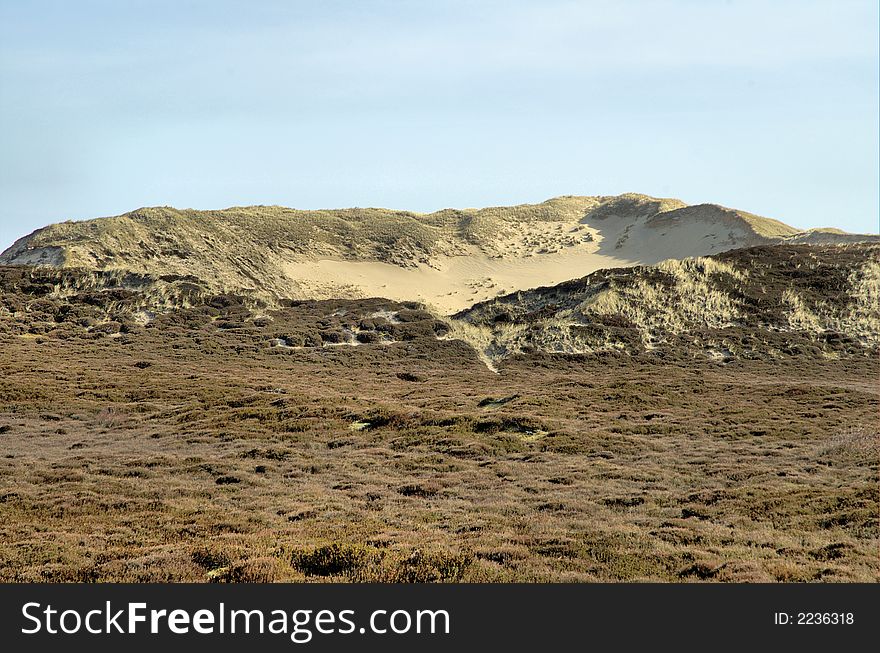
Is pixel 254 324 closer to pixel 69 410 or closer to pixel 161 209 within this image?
pixel 69 410

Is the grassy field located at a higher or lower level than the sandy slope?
lower

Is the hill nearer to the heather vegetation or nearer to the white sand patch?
the white sand patch

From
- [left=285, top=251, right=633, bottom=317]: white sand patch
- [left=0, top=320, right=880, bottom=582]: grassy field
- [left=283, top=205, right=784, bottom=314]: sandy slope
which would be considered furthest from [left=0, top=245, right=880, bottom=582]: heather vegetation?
[left=283, top=205, right=784, bottom=314]: sandy slope

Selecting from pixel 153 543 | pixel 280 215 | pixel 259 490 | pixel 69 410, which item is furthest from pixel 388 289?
pixel 153 543

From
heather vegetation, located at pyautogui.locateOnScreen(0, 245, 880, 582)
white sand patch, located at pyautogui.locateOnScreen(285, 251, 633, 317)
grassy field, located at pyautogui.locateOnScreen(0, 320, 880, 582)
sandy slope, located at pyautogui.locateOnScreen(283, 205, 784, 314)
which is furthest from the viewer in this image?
sandy slope, located at pyautogui.locateOnScreen(283, 205, 784, 314)

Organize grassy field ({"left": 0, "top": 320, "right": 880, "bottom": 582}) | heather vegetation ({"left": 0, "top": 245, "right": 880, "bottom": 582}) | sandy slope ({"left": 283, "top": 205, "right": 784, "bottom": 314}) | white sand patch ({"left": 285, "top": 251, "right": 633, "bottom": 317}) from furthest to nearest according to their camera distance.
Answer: sandy slope ({"left": 283, "top": 205, "right": 784, "bottom": 314}) < white sand patch ({"left": 285, "top": 251, "right": 633, "bottom": 317}) < heather vegetation ({"left": 0, "top": 245, "right": 880, "bottom": 582}) < grassy field ({"left": 0, "top": 320, "right": 880, "bottom": 582})

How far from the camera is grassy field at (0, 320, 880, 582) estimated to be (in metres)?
10.5

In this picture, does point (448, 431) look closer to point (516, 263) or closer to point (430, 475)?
point (430, 475)

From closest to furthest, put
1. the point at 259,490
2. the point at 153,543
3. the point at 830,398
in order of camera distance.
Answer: the point at 153,543 → the point at 259,490 → the point at 830,398

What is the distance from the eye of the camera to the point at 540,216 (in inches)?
4424

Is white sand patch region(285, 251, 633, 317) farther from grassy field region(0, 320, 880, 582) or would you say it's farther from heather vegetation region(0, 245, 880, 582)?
grassy field region(0, 320, 880, 582)

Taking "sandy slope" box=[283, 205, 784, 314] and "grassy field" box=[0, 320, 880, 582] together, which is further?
"sandy slope" box=[283, 205, 784, 314]

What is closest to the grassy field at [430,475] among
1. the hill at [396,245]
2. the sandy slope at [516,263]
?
the hill at [396,245]

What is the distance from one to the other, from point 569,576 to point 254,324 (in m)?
48.9
